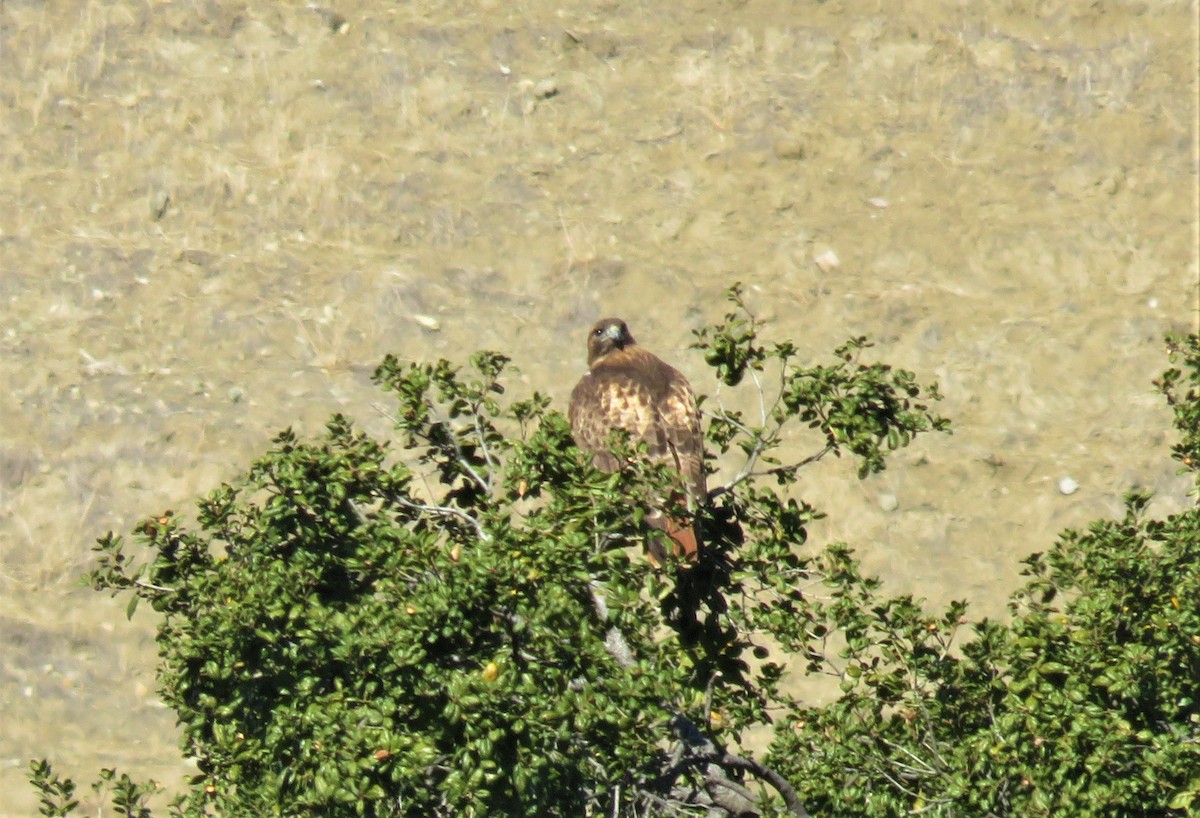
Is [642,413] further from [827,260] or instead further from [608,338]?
[827,260]

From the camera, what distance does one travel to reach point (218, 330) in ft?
57.4

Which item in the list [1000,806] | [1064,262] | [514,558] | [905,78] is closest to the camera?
[514,558]

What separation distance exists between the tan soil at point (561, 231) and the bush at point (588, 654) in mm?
8423

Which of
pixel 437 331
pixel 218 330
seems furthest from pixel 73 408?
pixel 437 331

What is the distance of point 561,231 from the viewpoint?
18.9m

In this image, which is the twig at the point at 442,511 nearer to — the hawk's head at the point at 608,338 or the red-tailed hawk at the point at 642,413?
the red-tailed hawk at the point at 642,413

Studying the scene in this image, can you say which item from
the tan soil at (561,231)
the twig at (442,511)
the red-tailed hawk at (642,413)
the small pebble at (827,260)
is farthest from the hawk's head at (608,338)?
the small pebble at (827,260)

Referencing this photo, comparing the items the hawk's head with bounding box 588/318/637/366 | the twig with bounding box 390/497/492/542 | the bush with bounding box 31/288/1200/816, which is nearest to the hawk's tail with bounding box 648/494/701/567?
the bush with bounding box 31/288/1200/816

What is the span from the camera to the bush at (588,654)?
5535 mm

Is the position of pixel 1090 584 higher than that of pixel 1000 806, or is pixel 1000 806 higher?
pixel 1090 584

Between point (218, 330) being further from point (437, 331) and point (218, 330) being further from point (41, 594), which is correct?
point (41, 594)

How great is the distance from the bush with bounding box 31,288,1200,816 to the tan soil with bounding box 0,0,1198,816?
8423 millimetres

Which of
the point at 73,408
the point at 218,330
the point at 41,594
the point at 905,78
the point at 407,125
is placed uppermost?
the point at 905,78

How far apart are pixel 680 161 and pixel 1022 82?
4771mm
